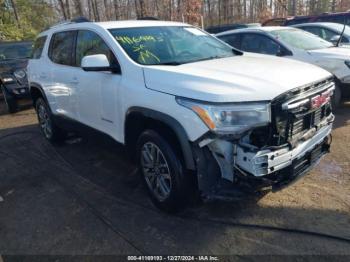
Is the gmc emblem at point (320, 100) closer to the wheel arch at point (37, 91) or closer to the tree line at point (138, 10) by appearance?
the wheel arch at point (37, 91)

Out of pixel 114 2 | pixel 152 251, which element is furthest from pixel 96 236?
pixel 114 2

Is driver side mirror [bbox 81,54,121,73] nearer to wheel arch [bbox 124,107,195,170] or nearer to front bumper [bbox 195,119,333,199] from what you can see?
wheel arch [bbox 124,107,195,170]

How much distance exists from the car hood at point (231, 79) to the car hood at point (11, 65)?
6867mm

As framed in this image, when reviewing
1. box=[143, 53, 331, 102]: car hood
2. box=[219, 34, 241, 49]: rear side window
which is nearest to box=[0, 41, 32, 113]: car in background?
box=[219, 34, 241, 49]: rear side window

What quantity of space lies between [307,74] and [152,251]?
2.12m

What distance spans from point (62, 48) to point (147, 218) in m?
2.92

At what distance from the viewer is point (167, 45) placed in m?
3.97

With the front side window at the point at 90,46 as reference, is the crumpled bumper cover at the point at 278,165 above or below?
below

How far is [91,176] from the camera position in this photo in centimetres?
451

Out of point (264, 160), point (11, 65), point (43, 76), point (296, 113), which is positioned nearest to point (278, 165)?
point (264, 160)

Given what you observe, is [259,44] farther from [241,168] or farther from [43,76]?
[241,168]

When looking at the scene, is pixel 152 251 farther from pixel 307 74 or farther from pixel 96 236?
pixel 307 74

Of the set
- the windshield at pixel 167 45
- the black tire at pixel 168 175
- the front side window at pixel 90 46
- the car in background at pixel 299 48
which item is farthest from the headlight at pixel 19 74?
the black tire at pixel 168 175

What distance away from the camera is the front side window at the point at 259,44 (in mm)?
7072
